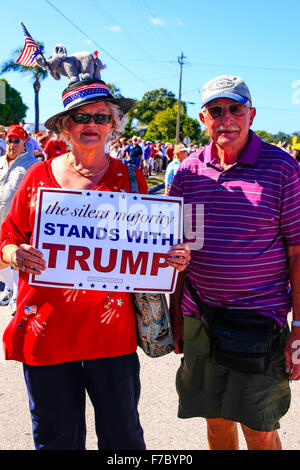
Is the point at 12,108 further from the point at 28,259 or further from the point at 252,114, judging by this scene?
the point at 28,259

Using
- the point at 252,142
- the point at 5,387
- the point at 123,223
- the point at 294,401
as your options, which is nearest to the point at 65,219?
the point at 123,223

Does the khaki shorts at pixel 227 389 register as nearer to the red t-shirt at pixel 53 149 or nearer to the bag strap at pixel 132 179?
the bag strap at pixel 132 179

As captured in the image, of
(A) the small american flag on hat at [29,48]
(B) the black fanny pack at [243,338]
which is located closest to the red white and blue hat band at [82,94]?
(A) the small american flag on hat at [29,48]

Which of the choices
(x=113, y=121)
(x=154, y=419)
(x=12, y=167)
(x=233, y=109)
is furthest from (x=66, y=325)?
(x=12, y=167)

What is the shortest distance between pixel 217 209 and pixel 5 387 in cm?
240

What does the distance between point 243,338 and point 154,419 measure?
4.27 ft

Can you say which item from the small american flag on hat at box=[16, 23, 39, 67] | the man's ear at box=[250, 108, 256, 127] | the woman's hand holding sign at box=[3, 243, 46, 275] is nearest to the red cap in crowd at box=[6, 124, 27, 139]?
the small american flag on hat at box=[16, 23, 39, 67]

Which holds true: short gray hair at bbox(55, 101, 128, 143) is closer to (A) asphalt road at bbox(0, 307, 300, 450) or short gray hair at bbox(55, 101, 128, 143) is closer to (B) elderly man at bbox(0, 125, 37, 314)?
(A) asphalt road at bbox(0, 307, 300, 450)

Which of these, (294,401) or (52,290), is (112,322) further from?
(294,401)

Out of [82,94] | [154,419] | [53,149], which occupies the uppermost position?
[53,149]

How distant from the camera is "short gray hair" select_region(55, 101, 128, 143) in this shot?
219cm

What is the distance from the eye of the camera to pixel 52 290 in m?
2.01

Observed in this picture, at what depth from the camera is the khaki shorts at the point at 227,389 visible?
2.07 m

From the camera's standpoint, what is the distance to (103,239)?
2025 mm
